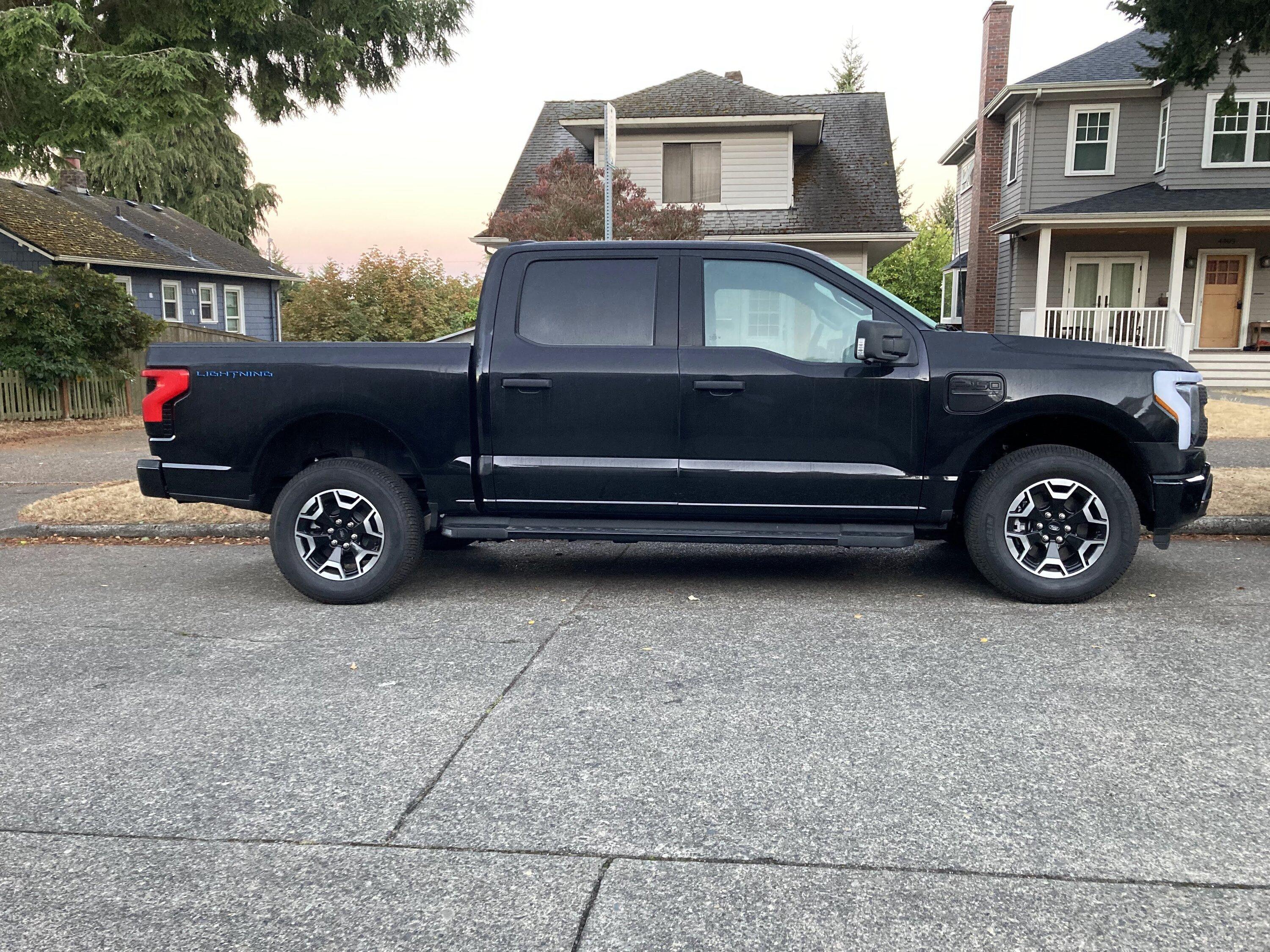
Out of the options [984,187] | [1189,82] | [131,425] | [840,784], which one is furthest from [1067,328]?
[840,784]

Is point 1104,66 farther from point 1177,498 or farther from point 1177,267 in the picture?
point 1177,498

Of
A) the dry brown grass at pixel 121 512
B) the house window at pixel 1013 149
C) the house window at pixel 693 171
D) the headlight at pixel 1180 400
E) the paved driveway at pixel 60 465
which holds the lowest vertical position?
the paved driveway at pixel 60 465

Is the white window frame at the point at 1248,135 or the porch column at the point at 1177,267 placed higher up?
the white window frame at the point at 1248,135

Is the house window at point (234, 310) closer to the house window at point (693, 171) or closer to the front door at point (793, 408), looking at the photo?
the house window at point (693, 171)

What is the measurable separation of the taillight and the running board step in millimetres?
1701

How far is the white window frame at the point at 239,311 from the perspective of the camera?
1410 inches

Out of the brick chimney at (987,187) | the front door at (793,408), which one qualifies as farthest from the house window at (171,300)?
the front door at (793,408)

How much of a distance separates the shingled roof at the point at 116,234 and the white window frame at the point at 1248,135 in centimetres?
2738

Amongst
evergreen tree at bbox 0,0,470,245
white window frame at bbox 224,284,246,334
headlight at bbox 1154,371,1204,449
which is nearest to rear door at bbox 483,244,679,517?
headlight at bbox 1154,371,1204,449

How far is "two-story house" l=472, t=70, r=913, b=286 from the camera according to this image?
23.3 metres

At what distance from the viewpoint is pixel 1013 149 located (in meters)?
26.2

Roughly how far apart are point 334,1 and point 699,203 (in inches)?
360

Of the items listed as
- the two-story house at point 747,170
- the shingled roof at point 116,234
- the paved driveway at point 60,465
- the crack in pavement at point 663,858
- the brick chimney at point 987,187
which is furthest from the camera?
the shingled roof at point 116,234

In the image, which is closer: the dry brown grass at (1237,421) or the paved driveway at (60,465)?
the paved driveway at (60,465)
